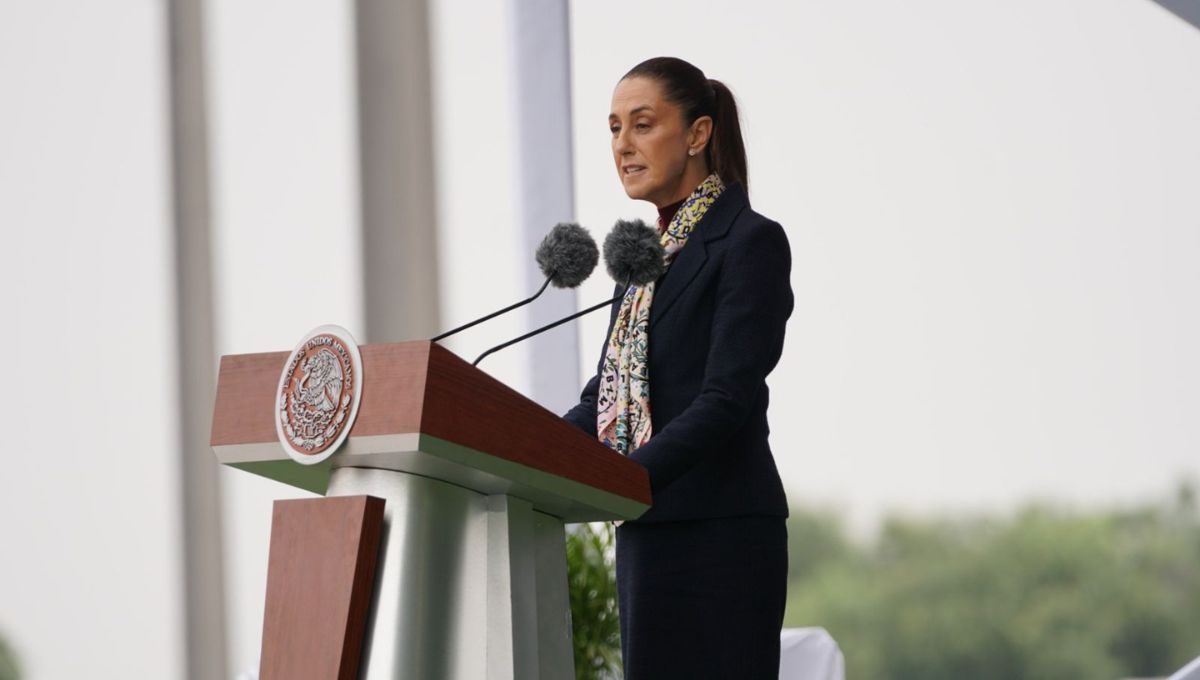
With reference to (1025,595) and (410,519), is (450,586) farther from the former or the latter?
(1025,595)

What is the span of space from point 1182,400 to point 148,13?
4.10 meters

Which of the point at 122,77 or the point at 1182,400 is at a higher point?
the point at 122,77

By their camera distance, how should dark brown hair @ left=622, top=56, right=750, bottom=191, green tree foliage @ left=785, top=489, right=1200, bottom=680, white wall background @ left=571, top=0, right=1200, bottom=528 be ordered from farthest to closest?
green tree foliage @ left=785, top=489, right=1200, bottom=680
white wall background @ left=571, top=0, right=1200, bottom=528
dark brown hair @ left=622, top=56, right=750, bottom=191

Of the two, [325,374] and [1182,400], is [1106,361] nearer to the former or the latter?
[1182,400]

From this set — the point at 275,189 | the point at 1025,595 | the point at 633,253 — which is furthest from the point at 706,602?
the point at 1025,595

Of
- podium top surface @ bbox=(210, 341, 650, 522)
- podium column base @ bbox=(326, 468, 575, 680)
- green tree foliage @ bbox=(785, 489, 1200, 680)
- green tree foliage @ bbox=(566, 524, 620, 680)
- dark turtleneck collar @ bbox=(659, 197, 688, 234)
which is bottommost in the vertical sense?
green tree foliage @ bbox=(785, 489, 1200, 680)

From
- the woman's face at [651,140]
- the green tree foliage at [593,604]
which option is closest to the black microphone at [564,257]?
the woman's face at [651,140]

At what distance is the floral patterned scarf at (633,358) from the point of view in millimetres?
1697

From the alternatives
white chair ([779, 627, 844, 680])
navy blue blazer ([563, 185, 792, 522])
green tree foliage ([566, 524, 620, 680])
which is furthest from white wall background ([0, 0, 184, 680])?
navy blue blazer ([563, 185, 792, 522])

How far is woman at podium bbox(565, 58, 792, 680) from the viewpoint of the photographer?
1.58 meters

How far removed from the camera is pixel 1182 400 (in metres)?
5.25

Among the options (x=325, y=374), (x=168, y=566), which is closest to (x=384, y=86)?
(x=168, y=566)

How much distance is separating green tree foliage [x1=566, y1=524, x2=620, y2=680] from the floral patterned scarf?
3.95 ft

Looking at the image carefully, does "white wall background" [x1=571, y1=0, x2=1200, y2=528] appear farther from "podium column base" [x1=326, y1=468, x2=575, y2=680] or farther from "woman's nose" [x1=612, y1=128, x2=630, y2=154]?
"podium column base" [x1=326, y1=468, x2=575, y2=680]
